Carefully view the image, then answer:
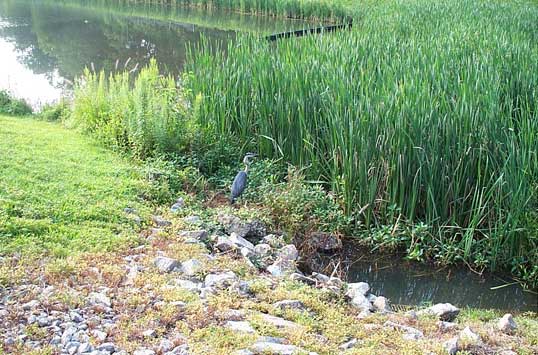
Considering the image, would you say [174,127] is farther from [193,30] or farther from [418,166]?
[193,30]

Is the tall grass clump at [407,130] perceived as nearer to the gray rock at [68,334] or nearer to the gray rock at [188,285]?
the gray rock at [188,285]

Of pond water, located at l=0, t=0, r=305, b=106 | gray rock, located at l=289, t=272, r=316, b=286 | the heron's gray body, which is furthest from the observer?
pond water, located at l=0, t=0, r=305, b=106

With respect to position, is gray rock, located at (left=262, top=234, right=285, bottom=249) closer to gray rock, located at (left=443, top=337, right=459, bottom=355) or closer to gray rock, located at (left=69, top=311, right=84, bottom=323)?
gray rock, located at (left=443, top=337, right=459, bottom=355)

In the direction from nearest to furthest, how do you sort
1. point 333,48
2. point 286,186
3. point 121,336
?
point 121,336 → point 286,186 → point 333,48

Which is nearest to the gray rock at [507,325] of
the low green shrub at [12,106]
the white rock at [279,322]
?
the white rock at [279,322]

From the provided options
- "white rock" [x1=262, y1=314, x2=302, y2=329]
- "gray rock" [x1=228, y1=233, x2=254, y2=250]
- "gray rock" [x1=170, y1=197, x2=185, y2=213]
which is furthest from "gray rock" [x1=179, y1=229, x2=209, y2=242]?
"white rock" [x1=262, y1=314, x2=302, y2=329]

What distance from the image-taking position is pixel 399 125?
5258mm

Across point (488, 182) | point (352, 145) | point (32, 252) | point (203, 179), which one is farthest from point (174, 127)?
point (488, 182)

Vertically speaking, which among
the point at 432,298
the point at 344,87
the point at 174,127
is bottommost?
the point at 432,298

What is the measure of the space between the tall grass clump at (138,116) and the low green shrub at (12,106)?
0.94 m

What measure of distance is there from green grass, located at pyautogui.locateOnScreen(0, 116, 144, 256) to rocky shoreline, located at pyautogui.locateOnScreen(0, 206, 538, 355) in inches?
9.3

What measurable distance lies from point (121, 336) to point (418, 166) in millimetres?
3257

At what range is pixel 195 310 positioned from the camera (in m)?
3.25

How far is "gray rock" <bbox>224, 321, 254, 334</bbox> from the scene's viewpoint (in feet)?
10.1
